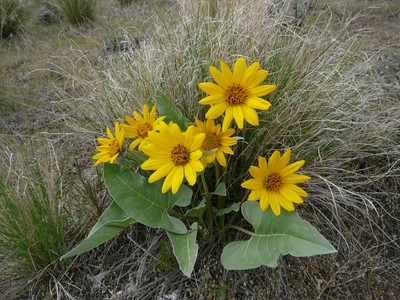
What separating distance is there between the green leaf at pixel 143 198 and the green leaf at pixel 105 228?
0.06 metres

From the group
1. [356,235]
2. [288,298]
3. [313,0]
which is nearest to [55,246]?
[288,298]

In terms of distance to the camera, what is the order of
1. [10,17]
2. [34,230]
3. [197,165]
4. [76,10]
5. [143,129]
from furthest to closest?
[76,10], [10,17], [34,230], [143,129], [197,165]

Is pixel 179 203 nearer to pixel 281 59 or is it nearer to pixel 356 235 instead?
pixel 356 235

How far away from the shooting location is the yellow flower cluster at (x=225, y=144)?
1.24 metres

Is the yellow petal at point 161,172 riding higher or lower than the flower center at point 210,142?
higher

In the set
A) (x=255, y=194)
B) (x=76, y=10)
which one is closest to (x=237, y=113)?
(x=255, y=194)

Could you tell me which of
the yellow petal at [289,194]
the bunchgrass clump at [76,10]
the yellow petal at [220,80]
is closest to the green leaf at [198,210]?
the yellow petal at [289,194]

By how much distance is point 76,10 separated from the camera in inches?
182

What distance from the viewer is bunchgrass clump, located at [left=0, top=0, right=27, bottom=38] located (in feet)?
14.4

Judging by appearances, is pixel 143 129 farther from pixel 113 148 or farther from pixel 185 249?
pixel 185 249

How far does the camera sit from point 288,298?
60.0 inches

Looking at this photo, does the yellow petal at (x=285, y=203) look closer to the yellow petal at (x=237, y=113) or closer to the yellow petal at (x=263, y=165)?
the yellow petal at (x=263, y=165)

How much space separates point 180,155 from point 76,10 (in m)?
3.89

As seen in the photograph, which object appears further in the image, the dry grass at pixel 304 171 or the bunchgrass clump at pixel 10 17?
the bunchgrass clump at pixel 10 17
